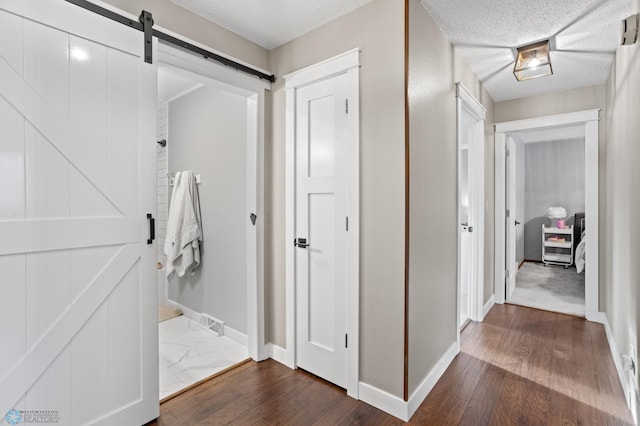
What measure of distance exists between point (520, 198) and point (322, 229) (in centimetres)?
624

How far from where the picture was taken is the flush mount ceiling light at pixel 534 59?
243cm

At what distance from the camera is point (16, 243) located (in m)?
1.40

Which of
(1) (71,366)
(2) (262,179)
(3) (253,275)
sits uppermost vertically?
(2) (262,179)

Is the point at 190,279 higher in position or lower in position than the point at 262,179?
lower

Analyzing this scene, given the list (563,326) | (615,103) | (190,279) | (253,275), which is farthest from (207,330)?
(615,103)

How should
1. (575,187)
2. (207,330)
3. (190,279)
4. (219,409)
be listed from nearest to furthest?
(219,409) < (207,330) < (190,279) < (575,187)

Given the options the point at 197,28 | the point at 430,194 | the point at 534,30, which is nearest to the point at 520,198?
the point at 534,30

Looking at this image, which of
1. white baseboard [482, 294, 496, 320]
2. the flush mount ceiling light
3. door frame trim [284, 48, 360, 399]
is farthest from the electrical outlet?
the flush mount ceiling light

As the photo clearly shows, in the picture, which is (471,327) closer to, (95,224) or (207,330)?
(207,330)

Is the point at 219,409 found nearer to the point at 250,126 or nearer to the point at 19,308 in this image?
the point at 19,308

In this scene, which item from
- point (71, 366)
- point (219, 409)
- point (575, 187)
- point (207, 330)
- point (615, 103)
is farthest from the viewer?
point (575, 187)

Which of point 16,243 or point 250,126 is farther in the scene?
point 250,126

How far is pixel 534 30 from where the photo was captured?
228 cm

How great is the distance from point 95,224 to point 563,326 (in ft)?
13.5
